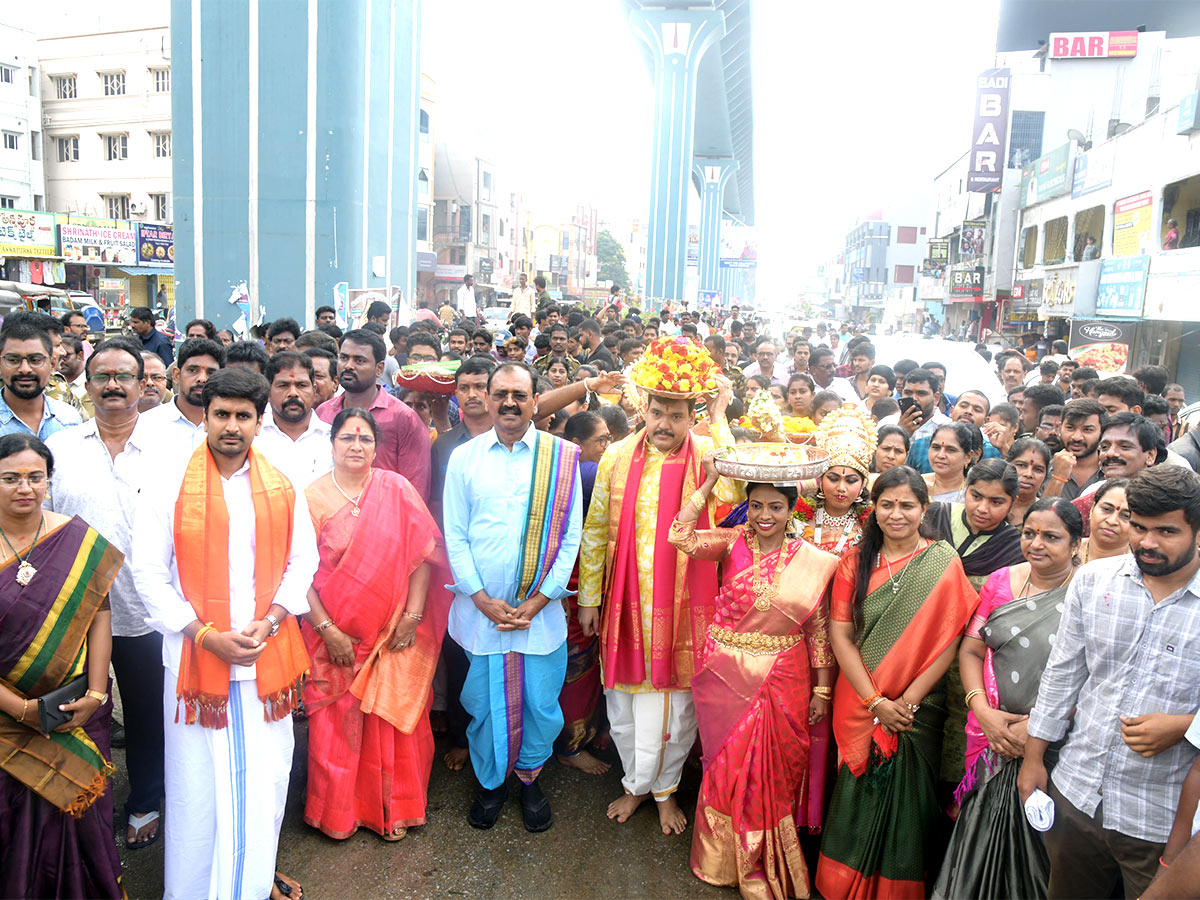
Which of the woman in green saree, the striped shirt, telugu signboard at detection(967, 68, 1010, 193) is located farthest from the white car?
telugu signboard at detection(967, 68, 1010, 193)

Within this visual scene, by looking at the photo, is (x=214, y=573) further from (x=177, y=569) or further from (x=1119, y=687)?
(x=1119, y=687)

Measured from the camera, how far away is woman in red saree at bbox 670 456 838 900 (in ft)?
10.5

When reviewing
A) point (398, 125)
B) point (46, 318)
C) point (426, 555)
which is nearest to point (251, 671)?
point (426, 555)

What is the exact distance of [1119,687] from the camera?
7.86ft

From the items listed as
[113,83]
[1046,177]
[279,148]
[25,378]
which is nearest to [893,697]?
[25,378]

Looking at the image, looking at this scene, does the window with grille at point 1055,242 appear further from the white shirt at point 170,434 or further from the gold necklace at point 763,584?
the white shirt at point 170,434

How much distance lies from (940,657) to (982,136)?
111 ft

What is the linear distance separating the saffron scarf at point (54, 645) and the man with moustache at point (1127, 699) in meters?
3.02

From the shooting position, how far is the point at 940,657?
9.78ft

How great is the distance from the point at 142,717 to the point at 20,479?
1.31 m

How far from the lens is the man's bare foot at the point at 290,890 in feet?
10.0

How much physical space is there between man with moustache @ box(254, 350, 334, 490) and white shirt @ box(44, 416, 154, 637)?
0.68 metres

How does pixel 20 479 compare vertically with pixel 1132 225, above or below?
below

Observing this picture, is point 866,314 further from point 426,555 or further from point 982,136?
point 426,555
